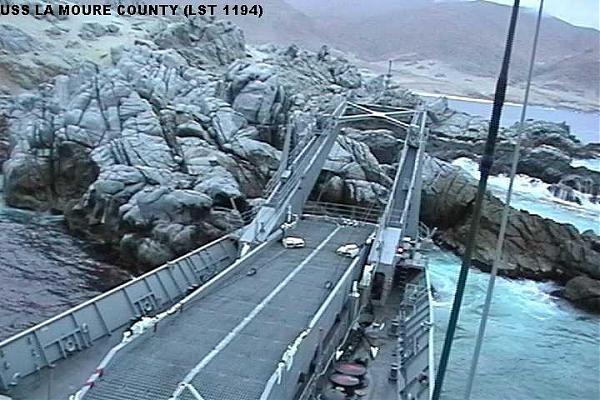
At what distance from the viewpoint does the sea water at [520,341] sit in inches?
1161

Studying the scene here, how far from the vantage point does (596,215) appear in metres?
64.2

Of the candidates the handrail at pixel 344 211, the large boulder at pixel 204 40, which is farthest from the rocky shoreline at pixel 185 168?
the large boulder at pixel 204 40

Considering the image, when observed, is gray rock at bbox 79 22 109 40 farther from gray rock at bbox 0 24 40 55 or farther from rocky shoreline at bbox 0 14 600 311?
rocky shoreline at bbox 0 14 600 311

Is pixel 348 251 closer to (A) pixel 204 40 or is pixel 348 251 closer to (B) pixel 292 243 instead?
(B) pixel 292 243

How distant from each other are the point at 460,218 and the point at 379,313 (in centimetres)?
2707

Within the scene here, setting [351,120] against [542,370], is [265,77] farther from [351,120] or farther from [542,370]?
[542,370]

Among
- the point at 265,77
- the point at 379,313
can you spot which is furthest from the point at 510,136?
the point at 379,313

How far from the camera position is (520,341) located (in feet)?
115

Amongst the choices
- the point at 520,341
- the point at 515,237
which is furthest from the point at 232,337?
the point at 515,237

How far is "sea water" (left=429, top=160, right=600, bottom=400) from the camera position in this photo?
29484 millimetres

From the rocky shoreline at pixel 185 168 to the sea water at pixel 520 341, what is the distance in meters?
2.38

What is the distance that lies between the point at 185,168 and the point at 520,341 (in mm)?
22366

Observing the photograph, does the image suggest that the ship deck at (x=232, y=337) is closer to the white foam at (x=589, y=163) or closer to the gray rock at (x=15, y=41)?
the white foam at (x=589, y=163)

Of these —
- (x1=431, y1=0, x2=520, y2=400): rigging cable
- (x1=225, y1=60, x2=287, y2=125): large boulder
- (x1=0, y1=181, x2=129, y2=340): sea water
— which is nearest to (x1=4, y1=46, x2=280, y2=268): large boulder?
(x1=0, y1=181, x2=129, y2=340): sea water
